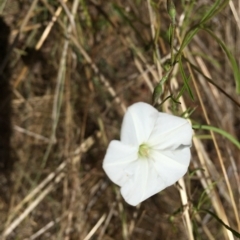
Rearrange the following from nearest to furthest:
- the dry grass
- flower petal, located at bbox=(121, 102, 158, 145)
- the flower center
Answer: flower petal, located at bbox=(121, 102, 158, 145) → the flower center → the dry grass

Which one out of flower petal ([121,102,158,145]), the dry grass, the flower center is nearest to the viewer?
flower petal ([121,102,158,145])

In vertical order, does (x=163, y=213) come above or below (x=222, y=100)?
below

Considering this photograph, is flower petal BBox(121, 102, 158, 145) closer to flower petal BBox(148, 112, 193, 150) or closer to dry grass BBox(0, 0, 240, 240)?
flower petal BBox(148, 112, 193, 150)

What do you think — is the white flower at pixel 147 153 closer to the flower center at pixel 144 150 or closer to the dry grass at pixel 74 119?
the flower center at pixel 144 150

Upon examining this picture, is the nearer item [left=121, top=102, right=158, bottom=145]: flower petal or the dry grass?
[left=121, top=102, right=158, bottom=145]: flower petal

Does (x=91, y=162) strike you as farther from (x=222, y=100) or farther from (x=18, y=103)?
Result: (x=222, y=100)

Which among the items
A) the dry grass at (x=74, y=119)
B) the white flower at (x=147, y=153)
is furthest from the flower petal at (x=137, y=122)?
the dry grass at (x=74, y=119)

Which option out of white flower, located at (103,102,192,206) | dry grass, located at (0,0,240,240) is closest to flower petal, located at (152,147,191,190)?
white flower, located at (103,102,192,206)

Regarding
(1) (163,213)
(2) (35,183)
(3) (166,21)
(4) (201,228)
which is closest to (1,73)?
(2) (35,183)
